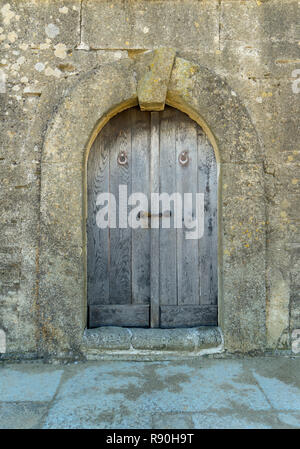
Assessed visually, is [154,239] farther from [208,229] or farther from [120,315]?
[120,315]

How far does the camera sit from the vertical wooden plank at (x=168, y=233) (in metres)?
2.91

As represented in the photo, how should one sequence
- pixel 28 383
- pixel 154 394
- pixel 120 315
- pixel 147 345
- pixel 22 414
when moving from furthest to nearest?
pixel 120 315
pixel 147 345
pixel 28 383
pixel 154 394
pixel 22 414

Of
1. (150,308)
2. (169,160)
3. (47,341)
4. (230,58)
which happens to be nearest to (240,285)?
(150,308)

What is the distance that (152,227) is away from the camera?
115 inches

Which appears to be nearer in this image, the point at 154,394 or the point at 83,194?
the point at 154,394

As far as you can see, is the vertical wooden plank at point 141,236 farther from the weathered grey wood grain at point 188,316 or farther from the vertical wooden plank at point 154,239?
the weathered grey wood grain at point 188,316

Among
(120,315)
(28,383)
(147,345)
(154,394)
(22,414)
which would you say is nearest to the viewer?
(22,414)

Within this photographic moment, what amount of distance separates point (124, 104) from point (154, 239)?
3.63ft

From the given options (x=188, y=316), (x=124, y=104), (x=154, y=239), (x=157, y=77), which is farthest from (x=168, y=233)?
(x=157, y=77)

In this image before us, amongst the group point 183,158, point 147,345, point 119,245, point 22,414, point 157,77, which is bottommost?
point 22,414

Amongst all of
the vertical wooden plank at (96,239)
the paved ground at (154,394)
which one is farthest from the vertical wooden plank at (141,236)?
the paved ground at (154,394)

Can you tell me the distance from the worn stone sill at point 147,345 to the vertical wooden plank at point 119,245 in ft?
1.16

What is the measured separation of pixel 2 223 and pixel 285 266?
2.19 metres

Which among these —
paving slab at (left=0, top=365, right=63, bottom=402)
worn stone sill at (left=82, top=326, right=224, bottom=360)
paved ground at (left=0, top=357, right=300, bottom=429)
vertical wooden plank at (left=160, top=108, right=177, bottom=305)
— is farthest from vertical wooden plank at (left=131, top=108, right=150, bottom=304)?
paving slab at (left=0, top=365, right=63, bottom=402)
